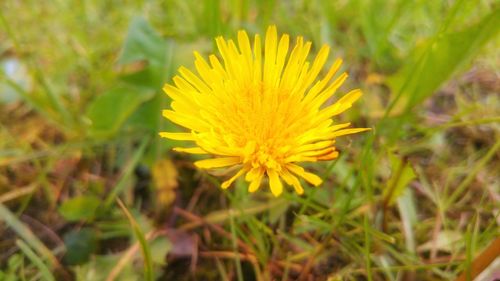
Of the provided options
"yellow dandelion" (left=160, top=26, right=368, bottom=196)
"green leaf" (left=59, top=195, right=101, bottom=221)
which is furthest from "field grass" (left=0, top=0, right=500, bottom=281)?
"yellow dandelion" (left=160, top=26, right=368, bottom=196)

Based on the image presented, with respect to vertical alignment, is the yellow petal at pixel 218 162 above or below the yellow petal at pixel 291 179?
above

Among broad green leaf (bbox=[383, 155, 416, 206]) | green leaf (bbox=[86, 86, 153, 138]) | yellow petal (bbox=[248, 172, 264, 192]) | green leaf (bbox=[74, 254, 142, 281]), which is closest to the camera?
yellow petal (bbox=[248, 172, 264, 192])

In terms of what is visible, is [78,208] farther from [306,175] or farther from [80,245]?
[306,175]

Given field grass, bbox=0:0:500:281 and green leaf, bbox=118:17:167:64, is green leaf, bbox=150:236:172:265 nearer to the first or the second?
field grass, bbox=0:0:500:281

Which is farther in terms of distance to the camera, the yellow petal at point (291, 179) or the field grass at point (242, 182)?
the field grass at point (242, 182)

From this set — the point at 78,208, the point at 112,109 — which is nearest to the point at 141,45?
the point at 112,109

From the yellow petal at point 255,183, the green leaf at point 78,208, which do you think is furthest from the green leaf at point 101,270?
the yellow petal at point 255,183

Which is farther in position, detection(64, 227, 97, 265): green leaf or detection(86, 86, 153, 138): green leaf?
detection(86, 86, 153, 138): green leaf

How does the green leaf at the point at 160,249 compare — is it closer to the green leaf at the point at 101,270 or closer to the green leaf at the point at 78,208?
the green leaf at the point at 101,270

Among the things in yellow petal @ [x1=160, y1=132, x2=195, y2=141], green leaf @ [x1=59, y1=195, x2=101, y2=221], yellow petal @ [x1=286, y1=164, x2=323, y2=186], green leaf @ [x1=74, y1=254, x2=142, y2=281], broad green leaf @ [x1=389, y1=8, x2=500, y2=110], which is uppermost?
broad green leaf @ [x1=389, y1=8, x2=500, y2=110]
